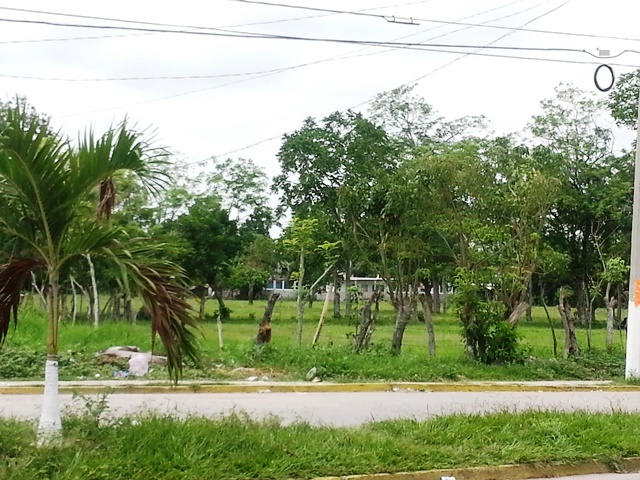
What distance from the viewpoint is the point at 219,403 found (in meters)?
10.3

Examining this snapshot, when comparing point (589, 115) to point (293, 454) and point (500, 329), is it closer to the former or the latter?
point (500, 329)

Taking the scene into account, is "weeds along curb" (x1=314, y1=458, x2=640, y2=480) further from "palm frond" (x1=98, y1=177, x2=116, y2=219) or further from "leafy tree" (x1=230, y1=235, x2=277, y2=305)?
"leafy tree" (x1=230, y1=235, x2=277, y2=305)

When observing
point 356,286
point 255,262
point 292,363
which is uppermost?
point 255,262

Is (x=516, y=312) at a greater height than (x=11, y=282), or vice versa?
(x=11, y=282)

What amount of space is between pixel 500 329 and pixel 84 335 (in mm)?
9065

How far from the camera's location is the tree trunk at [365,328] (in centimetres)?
1477

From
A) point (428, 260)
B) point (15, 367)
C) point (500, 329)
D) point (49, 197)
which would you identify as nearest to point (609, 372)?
point (500, 329)

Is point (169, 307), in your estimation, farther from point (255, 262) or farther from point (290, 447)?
point (255, 262)

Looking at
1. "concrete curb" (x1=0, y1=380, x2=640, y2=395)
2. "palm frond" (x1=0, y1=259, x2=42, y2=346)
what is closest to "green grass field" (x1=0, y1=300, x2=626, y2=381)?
"concrete curb" (x1=0, y1=380, x2=640, y2=395)

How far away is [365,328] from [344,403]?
4.39 metres

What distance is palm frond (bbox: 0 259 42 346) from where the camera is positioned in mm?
6047

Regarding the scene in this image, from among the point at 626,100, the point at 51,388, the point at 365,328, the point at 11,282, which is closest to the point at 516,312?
the point at 365,328

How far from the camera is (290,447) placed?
6.32 metres

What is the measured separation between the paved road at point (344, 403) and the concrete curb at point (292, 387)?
0.74 ft
